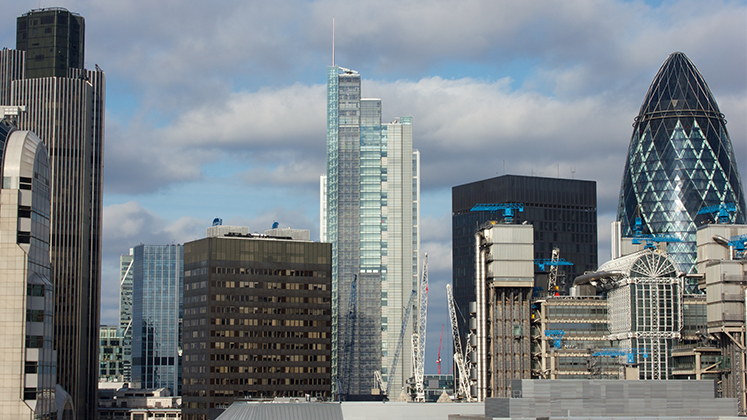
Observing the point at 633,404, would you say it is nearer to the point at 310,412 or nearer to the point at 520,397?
the point at 520,397

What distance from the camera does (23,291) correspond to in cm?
15738

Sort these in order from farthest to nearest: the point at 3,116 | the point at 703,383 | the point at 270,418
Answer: the point at 3,116
the point at 270,418
the point at 703,383

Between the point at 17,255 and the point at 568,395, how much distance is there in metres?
90.1

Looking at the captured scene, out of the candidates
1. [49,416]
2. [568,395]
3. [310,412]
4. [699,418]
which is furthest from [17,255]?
[699,418]

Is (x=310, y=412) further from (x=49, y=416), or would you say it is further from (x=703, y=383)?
(x=703, y=383)

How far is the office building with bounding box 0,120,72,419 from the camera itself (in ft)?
510

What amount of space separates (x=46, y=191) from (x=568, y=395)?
307ft

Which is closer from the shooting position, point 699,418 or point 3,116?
point 699,418

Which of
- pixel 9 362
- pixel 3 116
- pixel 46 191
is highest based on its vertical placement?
pixel 3 116

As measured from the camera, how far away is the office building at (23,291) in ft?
510

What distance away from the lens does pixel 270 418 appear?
7146 inches

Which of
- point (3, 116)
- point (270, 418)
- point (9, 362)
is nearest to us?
point (9, 362)

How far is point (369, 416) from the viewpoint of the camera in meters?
192

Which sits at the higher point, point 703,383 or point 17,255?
point 17,255
